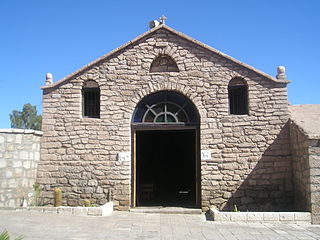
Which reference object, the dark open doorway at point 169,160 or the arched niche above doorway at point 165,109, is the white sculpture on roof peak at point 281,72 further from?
the dark open doorway at point 169,160

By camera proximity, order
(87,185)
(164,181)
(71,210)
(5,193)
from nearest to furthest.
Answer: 1. (71,210)
2. (5,193)
3. (87,185)
4. (164,181)

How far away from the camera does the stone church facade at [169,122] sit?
395 inches

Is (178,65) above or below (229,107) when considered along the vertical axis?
above

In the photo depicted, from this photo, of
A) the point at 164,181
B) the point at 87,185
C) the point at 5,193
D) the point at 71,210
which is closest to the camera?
the point at 71,210

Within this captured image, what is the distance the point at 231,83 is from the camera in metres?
10.6

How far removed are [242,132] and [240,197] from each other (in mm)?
1905

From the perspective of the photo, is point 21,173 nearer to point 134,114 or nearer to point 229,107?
point 134,114

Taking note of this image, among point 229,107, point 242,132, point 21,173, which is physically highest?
point 229,107

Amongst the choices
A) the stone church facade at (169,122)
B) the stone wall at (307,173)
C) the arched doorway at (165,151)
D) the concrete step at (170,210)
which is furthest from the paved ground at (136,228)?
the arched doorway at (165,151)

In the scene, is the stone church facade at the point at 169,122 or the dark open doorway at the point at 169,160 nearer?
the stone church facade at the point at 169,122

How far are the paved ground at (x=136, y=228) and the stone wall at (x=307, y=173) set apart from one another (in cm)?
60

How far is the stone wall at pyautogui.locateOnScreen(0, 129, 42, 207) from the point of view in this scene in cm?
973

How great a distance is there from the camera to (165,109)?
10.6 metres

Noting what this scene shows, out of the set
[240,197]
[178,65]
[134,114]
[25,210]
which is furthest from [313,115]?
[25,210]
